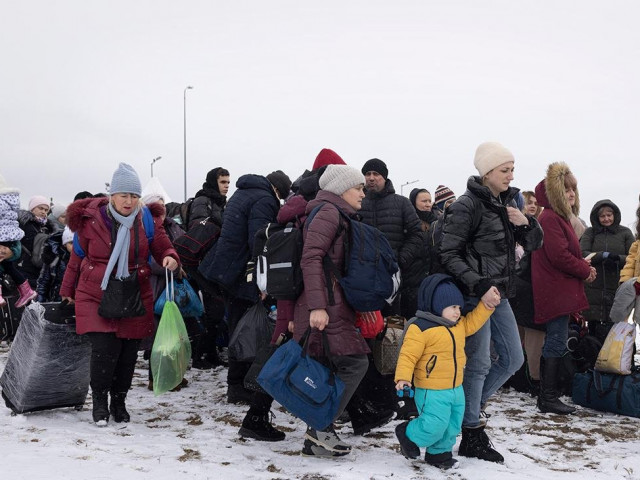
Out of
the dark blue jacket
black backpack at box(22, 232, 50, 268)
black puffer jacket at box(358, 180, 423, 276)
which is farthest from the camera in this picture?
black backpack at box(22, 232, 50, 268)

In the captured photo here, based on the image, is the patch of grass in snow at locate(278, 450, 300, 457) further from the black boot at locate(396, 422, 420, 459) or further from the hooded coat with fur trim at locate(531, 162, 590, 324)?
the hooded coat with fur trim at locate(531, 162, 590, 324)

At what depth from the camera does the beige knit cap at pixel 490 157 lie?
4.64 m

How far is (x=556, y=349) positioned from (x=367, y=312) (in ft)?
7.72

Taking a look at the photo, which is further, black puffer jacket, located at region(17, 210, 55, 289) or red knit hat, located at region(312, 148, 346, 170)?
black puffer jacket, located at region(17, 210, 55, 289)

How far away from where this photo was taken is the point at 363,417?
498cm

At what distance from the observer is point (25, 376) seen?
5109 mm

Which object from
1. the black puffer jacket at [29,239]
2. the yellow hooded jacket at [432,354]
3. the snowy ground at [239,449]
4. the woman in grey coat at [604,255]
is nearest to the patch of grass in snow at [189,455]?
the snowy ground at [239,449]

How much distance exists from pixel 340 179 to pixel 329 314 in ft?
3.05

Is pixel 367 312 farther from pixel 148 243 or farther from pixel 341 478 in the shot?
pixel 148 243

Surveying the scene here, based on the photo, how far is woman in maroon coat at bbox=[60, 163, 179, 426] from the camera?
4980 millimetres

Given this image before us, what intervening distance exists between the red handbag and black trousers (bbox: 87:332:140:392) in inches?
70.8

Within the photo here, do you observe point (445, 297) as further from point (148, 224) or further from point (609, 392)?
point (609, 392)

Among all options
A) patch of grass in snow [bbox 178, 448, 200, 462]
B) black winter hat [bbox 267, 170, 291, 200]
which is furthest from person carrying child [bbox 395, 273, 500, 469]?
black winter hat [bbox 267, 170, 291, 200]

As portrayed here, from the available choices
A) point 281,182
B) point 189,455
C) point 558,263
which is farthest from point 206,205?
point 558,263
